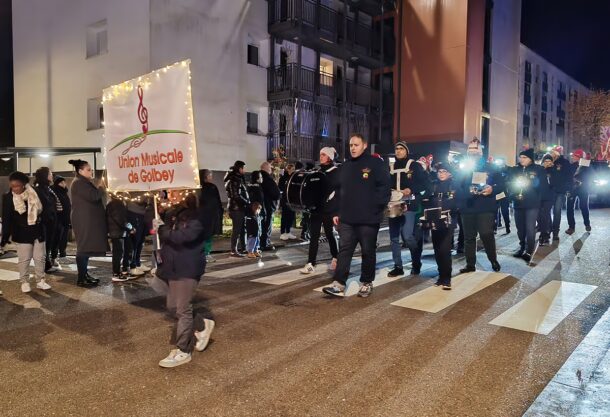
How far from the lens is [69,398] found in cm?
365

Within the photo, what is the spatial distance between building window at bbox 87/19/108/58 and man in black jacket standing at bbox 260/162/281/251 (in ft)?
37.8

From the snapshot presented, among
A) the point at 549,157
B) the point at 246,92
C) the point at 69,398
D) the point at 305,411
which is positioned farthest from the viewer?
the point at 246,92

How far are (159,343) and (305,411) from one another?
2.03 meters

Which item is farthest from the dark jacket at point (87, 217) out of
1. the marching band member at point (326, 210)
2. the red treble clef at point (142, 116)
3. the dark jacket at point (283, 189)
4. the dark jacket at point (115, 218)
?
the dark jacket at point (283, 189)

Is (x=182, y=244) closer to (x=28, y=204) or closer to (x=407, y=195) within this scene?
(x=28, y=204)

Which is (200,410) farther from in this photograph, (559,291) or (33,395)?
(559,291)

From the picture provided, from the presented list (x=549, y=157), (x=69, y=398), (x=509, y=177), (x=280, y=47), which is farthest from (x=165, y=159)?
(x=280, y=47)

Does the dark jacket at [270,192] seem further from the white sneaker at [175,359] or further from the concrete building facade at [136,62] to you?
the concrete building facade at [136,62]

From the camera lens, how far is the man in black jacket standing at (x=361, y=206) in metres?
6.34

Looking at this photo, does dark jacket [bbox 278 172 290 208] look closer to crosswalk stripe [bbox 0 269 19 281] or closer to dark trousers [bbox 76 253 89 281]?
dark trousers [bbox 76 253 89 281]

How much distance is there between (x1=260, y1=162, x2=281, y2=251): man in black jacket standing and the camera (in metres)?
11.2

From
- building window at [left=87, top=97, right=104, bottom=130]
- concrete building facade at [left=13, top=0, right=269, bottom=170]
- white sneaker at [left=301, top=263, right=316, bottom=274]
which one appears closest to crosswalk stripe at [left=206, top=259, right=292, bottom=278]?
white sneaker at [left=301, top=263, right=316, bottom=274]

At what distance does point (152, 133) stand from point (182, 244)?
62.4 inches

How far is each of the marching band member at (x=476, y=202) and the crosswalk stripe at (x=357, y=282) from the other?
4.54ft
